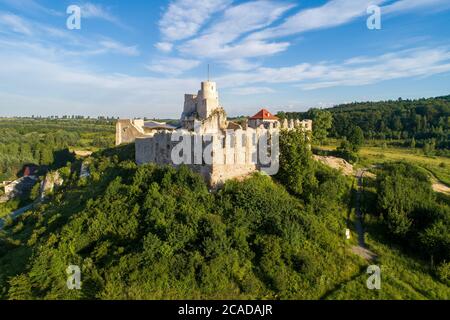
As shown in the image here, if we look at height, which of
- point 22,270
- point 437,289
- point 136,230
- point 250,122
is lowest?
point 437,289

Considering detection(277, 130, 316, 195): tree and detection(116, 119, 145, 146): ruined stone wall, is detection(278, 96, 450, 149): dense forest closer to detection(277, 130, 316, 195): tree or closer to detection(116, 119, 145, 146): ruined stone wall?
detection(116, 119, 145, 146): ruined stone wall

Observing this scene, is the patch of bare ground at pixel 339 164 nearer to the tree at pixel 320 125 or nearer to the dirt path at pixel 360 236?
the dirt path at pixel 360 236

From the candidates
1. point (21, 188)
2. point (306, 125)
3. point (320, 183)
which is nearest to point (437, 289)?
point (320, 183)

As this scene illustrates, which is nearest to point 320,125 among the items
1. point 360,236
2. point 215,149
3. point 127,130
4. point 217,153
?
point 360,236

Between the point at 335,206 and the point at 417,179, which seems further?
the point at 417,179

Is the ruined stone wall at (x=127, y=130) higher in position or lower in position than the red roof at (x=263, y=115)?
lower

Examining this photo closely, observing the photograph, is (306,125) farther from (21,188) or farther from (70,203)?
(21,188)

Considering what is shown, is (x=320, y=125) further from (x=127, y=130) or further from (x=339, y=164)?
(x=127, y=130)

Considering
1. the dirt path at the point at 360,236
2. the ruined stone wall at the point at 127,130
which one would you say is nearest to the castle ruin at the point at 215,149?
the dirt path at the point at 360,236
